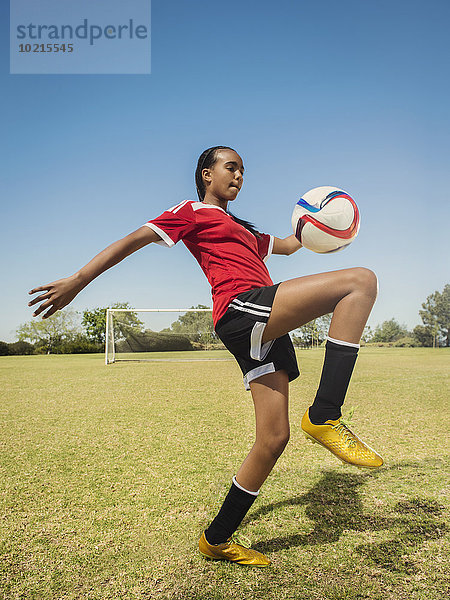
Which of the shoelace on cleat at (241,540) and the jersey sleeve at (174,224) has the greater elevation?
the jersey sleeve at (174,224)

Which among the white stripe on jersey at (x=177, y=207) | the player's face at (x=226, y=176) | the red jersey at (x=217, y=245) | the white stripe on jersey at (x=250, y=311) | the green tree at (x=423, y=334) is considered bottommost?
the green tree at (x=423, y=334)

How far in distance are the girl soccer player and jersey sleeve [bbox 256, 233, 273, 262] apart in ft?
0.68

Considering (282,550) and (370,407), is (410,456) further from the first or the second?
(370,407)

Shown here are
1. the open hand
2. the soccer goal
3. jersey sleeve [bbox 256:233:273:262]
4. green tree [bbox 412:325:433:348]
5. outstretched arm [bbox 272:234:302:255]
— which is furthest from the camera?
green tree [bbox 412:325:433:348]

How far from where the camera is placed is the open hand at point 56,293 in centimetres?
200

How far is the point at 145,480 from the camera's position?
3955 millimetres

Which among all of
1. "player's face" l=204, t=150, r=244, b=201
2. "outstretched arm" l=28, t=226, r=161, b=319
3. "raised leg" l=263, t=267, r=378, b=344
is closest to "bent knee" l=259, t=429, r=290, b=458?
"raised leg" l=263, t=267, r=378, b=344

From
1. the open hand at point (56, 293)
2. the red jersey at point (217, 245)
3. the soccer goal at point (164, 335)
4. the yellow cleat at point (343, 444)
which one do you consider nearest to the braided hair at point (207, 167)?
the red jersey at point (217, 245)

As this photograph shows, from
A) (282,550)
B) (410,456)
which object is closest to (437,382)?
(410,456)

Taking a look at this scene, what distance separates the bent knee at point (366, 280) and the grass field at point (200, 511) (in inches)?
55.4

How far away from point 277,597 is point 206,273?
5.17ft

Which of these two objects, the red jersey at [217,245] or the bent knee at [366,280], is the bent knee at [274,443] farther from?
the bent knee at [366,280]

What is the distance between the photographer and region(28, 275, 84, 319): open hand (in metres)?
2.00

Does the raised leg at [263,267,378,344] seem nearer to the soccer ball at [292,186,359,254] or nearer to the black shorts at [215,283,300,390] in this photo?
the black shorts at [215,283,300,390]
